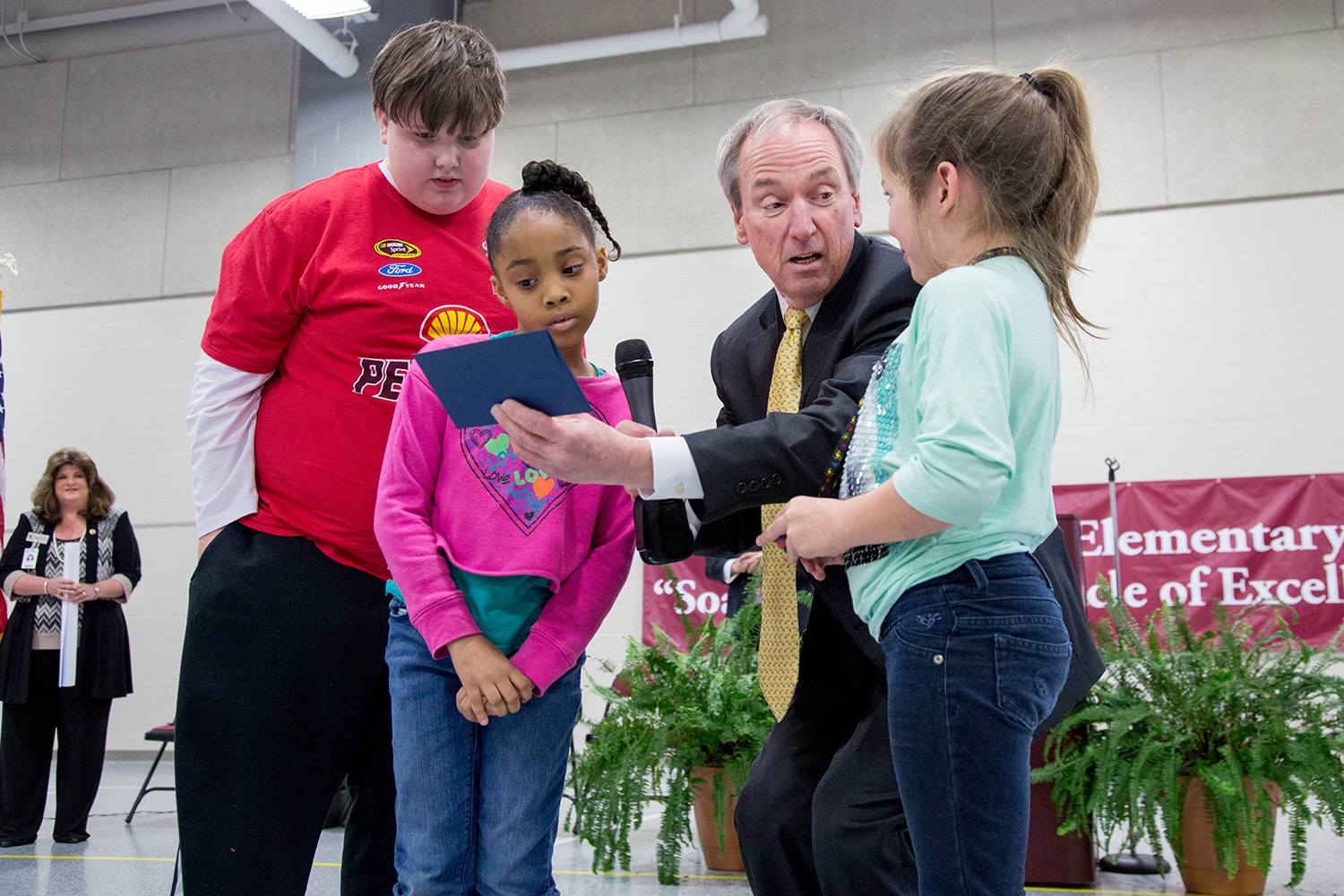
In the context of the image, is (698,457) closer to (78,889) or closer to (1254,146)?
(78,889)

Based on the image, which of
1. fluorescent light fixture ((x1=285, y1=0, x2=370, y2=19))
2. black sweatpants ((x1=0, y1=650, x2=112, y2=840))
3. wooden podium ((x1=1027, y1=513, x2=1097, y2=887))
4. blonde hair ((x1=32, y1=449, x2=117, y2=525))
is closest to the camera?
wooden podium ((x1=1027, y1=513, x2=1097, y2=887))

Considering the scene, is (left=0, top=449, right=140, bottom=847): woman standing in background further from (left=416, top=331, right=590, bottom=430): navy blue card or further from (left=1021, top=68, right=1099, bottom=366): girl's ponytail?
(left=1021, top=68, right=1099, bottom=366): girl's ponytail

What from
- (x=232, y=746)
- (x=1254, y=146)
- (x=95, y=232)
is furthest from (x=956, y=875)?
(x=95, y=232)

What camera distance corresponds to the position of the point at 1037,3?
7.20 m

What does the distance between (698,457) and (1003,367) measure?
0.39 meters

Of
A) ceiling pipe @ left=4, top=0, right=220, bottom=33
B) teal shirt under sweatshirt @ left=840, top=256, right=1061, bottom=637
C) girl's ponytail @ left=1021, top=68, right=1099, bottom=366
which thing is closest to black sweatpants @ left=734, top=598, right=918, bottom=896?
teal shirt under sweatshirt @ left=840, top=256, right=1061, bottom=637

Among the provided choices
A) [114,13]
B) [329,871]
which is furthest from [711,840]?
[114,13]

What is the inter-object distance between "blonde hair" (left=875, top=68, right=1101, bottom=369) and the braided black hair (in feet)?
1.70

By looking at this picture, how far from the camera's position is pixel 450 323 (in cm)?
172

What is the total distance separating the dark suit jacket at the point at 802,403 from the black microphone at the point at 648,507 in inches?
1.7

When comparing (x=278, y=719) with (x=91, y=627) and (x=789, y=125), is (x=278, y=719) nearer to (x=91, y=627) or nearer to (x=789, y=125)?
(x=789, y=125)

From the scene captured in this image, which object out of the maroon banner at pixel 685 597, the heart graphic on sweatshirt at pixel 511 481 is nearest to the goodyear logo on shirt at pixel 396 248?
the heart graphic on sweatshirt at pixel 511 481

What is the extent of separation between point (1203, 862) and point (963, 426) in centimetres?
270

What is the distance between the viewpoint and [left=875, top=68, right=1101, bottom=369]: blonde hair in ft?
4.18
